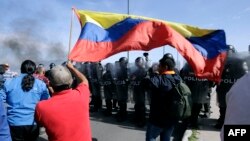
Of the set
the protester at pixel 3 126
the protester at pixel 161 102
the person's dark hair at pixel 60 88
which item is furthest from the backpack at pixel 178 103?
the protester at pixel 3 126

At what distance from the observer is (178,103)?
589 cm

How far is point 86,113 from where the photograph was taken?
384 cm

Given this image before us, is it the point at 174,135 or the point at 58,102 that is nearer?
the point at 58,102

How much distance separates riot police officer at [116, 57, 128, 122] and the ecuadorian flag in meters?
3.05

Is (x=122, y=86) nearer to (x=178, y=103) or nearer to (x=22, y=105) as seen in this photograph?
(x=178, y=103)

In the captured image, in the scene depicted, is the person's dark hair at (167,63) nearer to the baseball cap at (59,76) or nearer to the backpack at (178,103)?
the backpack at (178,103)

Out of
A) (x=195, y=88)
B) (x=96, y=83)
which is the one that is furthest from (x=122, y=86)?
(x=195, y=88)

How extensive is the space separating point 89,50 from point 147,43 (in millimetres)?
1189

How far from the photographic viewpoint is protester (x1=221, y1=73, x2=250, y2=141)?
1960 mm

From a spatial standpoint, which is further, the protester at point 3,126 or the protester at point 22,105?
the protester at point 22,105

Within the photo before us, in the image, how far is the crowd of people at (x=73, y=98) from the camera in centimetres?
367

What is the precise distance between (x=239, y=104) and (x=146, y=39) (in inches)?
249

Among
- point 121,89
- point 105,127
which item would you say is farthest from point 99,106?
point 105,127

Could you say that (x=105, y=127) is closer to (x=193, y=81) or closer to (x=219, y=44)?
(x=193, y=81)
